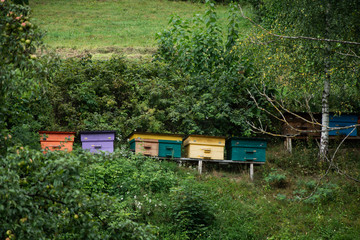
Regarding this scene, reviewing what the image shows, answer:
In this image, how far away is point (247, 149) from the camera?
1170 centimetres

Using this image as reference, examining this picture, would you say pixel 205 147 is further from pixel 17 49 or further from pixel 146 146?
pixel 17 49

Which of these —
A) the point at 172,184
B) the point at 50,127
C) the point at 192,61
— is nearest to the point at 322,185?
the point at 172,184

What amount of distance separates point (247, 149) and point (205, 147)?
1.26m

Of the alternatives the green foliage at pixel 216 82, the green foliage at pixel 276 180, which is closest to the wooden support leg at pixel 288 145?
the green foliage at pixel 216 82

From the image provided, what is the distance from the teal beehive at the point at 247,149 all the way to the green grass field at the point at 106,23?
7.65 metres

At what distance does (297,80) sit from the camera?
1159cm

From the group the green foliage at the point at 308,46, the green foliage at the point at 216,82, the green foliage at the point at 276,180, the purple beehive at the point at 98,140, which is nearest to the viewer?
the green foliage at the point at 308,46

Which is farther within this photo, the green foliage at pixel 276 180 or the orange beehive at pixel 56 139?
the green foliage at pixel 276 180

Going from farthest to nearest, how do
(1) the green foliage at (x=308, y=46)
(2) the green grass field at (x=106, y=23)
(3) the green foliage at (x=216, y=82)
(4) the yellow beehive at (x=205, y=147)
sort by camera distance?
(2) the green grass field at (x=106, y=23) < (3) the green foliage at (x=216, y=82) < (4) the yellow beehive at (x=205, y=147) < (1) the green foliage at (x=308, y=46)

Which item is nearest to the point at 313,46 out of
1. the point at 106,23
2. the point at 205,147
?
the point at 205,147

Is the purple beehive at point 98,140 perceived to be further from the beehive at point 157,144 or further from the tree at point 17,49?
the tree at point 17,49

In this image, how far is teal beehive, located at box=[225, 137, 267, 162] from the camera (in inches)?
457

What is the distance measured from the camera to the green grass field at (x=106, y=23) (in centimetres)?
2236

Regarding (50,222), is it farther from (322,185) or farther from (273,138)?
(273,138)
